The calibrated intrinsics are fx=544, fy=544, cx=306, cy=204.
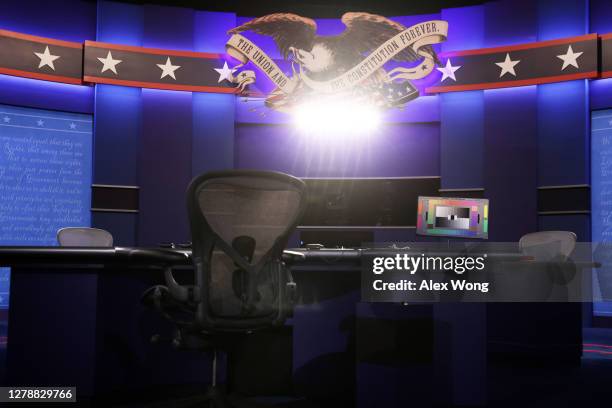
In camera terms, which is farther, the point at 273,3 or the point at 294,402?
the point at 273,3

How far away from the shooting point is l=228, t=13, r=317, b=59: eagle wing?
652cm

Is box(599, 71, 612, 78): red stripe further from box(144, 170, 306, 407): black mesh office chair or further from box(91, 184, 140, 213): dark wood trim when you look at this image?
box(91, 184, 140, 213): dark wood trim

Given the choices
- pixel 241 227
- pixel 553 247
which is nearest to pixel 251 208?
pixel 241 227

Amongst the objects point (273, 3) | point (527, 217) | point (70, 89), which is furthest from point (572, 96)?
point (70, 89)

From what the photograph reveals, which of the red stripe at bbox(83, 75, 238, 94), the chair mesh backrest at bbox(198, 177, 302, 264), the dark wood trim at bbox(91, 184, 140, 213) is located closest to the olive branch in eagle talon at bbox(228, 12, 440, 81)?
the red stripe at bbox(83, 75, 238, 94)

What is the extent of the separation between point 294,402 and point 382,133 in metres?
4.31

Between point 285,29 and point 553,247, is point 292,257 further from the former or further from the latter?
point 285,29

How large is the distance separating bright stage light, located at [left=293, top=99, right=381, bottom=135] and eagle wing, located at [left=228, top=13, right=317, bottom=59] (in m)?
0.71

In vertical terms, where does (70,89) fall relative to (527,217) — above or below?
above

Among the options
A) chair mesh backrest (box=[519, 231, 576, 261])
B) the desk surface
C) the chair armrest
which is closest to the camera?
the desk surface

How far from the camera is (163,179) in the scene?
6398 millimetres

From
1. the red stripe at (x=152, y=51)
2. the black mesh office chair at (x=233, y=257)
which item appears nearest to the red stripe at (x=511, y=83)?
the red stripe at (x=152, y=51)

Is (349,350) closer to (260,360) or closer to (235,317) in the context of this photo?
(260,360)

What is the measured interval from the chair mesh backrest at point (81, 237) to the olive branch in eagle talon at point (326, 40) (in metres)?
3.51
